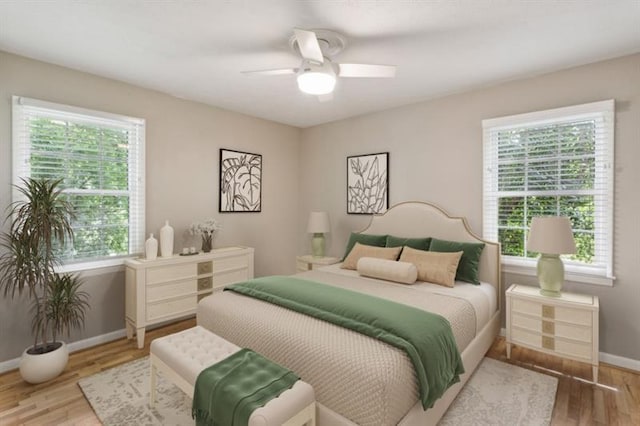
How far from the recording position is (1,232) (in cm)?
254

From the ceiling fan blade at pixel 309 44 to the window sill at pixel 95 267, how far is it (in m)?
2.77

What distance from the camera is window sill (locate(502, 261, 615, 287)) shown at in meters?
2.69

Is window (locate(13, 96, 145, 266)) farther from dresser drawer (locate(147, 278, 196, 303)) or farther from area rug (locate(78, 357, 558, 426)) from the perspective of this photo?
area rug (locate(78, 357, 558, 426))

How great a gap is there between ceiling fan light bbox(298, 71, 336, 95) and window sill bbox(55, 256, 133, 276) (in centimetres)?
261

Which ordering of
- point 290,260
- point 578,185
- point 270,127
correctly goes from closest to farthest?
point 578,185, point 270,127, point 290,260

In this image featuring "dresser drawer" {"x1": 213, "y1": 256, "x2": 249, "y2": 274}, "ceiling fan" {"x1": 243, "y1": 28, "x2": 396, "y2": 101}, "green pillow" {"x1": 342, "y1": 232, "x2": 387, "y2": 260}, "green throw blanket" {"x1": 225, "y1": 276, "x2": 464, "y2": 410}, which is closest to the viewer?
"green throw blanket" {"x1": 225, "y1": 276, "x2": 464, "y2": 410}

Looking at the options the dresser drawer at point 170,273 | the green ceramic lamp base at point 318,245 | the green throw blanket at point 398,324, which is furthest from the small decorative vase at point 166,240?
the green ceramic lamp base at point 318,245

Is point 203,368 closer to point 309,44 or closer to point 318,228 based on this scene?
point 309,44

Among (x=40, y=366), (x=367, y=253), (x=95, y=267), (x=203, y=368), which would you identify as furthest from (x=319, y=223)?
(x=40, y=366)

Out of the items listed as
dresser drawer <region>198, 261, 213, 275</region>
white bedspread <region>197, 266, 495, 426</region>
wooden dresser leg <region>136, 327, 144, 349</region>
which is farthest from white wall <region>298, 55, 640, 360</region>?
wooden dresser leg <region>136, 327, 144, 349</region>

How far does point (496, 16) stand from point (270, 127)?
3.27m

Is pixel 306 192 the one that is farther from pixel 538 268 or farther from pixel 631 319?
pixel 631 319

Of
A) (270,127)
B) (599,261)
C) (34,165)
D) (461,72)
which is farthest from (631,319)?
(34,165)

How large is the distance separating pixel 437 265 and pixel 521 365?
42.3 inches
